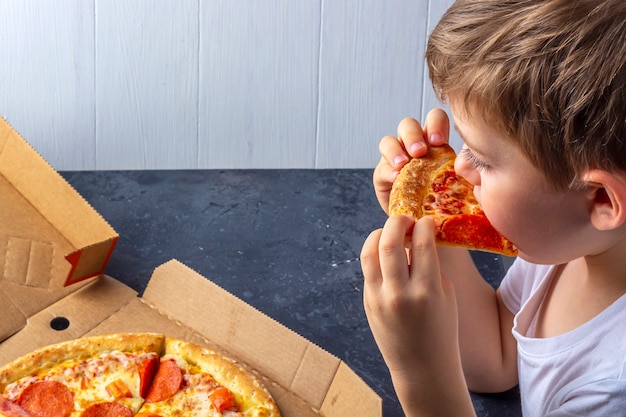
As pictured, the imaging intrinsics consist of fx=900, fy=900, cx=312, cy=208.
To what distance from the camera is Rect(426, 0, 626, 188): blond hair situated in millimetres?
834

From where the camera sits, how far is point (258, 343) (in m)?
1.40

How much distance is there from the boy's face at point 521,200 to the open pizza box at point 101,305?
40 centimetres

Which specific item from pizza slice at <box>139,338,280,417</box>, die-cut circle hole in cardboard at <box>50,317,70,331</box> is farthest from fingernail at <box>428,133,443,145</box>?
die-cut circle hole in cardboard at <box>50,317,70,331</box>

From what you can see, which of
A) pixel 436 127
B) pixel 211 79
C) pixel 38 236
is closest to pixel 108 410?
pixel 38 236

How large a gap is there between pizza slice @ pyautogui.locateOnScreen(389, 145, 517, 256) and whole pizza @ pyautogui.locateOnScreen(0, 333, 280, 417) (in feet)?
1.25

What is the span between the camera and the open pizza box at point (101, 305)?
1356 mm

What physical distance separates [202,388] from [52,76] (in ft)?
4.38

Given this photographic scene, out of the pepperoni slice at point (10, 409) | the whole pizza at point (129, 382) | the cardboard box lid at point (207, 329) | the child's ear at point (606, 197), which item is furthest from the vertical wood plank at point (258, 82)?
the child's ear at point (606, 197)

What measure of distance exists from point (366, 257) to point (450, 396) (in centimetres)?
20

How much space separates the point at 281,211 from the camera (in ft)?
5.84

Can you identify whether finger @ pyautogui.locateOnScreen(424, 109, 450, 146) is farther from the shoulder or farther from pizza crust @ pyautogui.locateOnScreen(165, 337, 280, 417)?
pizza crust @ pyautogui.locateOnScreen(165, 337, 280, 417)

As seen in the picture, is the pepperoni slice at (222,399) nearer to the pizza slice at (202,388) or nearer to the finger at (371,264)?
the pizza slice at (202,388)

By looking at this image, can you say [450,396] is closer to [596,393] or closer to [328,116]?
[596,393]

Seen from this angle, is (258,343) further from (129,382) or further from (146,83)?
(146,83)
